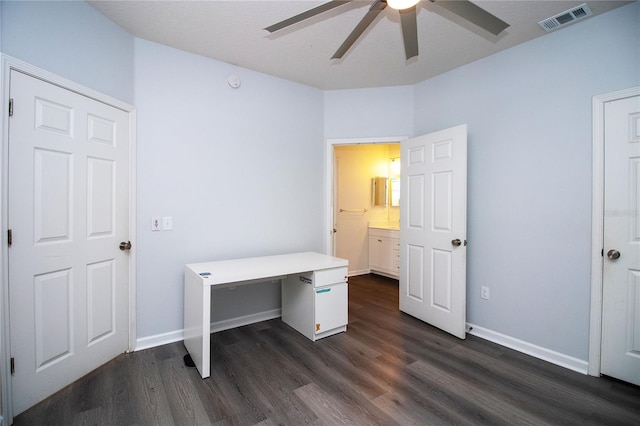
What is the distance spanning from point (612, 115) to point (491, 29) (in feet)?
4.10

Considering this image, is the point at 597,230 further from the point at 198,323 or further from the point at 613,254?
the point at 198,323

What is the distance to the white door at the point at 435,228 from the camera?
274cm

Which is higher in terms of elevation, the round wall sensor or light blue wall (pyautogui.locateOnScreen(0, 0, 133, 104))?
the round wall sensor

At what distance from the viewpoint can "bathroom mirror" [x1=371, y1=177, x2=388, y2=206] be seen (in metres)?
5.37

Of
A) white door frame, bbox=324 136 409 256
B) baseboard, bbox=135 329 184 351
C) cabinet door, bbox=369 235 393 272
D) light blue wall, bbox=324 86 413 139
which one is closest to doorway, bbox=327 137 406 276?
cabinet door, bbox=369 235 393 272

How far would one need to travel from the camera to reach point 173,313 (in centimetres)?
266

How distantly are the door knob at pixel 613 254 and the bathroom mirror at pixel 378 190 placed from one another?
137 inches

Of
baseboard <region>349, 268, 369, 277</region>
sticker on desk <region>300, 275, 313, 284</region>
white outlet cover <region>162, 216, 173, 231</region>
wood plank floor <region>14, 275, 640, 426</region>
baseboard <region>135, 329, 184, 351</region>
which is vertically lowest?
wood plank floor <region>14, 275, 640, 426</region>

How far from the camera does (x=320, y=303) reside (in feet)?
8.82

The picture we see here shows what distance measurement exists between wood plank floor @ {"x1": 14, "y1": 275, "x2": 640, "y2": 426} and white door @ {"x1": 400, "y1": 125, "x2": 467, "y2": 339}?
1.24 feet

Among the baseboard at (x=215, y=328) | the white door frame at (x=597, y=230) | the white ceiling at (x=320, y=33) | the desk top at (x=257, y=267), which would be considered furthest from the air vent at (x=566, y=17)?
the baseboard at (x=215, y=328)

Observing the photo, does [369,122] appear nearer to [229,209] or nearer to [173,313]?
[229,209]

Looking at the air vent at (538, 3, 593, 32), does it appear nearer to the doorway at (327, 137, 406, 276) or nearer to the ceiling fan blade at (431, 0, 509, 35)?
the ceiling fan blade at (431, 0, 509, 35)

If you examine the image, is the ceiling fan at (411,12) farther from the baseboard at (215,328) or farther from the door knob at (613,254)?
the baseboard at (215,328)
